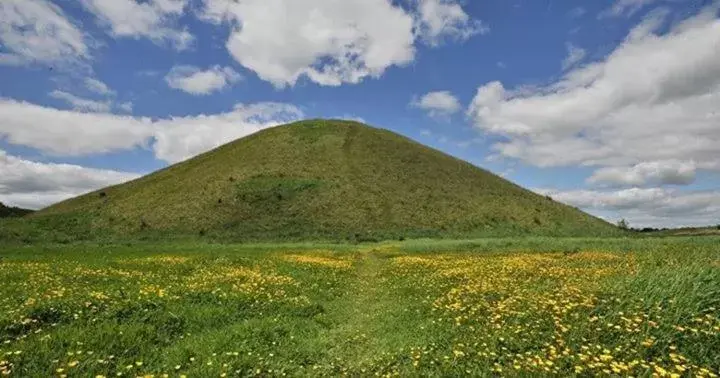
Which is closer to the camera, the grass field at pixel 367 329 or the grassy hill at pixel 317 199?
the grass field at pixel 367 329

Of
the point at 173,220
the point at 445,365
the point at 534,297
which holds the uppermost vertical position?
the point at 173,220

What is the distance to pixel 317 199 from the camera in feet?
297

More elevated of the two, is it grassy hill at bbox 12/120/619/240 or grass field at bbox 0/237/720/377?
grassy hill at bbox 12/120/619/240

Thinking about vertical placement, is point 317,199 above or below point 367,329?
above

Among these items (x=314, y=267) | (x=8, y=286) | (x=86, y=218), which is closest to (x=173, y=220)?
(x=86, y=218)

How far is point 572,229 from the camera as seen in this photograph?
9081 cm

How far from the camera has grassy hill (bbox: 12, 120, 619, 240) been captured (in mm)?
79625

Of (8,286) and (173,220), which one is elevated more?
(173,220)

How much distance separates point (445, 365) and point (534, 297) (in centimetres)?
591

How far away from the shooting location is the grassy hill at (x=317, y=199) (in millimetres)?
79625

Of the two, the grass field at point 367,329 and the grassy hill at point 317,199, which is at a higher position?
the grassy hill at point 317,199

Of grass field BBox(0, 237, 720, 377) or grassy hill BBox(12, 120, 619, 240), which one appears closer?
grass field BBox(0, 237, 720, 377)

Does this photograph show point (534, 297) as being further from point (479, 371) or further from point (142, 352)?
point (142, 352)

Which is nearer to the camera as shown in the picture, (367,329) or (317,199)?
(367,329)
